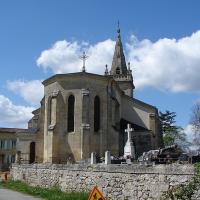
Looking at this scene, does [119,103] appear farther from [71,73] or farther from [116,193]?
[116,193]

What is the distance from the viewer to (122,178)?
17531 millimetres

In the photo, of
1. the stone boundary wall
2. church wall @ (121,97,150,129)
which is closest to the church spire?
church wall @ (121,97,150,129)

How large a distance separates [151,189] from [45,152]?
24.9 meters

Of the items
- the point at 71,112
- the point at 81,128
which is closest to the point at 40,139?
the point at 71,112

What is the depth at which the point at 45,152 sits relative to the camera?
39.0 meters

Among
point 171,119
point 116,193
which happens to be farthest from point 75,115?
point 171,119

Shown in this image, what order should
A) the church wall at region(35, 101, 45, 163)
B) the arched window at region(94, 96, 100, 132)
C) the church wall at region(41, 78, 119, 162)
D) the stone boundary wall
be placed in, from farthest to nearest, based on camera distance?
1. the church wall at region(35, 101, 45, 163)
2. the arched window at region(94, 96, 100, 132)
3. the church wall at region(41, 78, 119, 162)
4. the stone boundary wall

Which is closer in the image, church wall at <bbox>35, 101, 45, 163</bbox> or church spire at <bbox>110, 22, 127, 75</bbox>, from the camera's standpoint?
church wall at <bbox>35, 101, 45, 163</bbox>

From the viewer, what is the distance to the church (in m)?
38.1

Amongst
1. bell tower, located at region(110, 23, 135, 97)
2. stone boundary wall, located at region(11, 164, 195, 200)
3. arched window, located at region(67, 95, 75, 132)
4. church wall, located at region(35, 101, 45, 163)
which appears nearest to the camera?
stone boundary wall, located at region(11, 164, 195, 200)

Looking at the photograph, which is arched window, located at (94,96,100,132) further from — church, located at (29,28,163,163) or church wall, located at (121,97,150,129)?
church wall, located at (121,97,150,129)

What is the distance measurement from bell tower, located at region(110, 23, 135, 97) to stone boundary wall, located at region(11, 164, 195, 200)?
3539 centimetres

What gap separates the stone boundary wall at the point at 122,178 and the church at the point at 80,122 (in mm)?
10030

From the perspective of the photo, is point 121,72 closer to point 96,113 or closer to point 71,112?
point 96,113
